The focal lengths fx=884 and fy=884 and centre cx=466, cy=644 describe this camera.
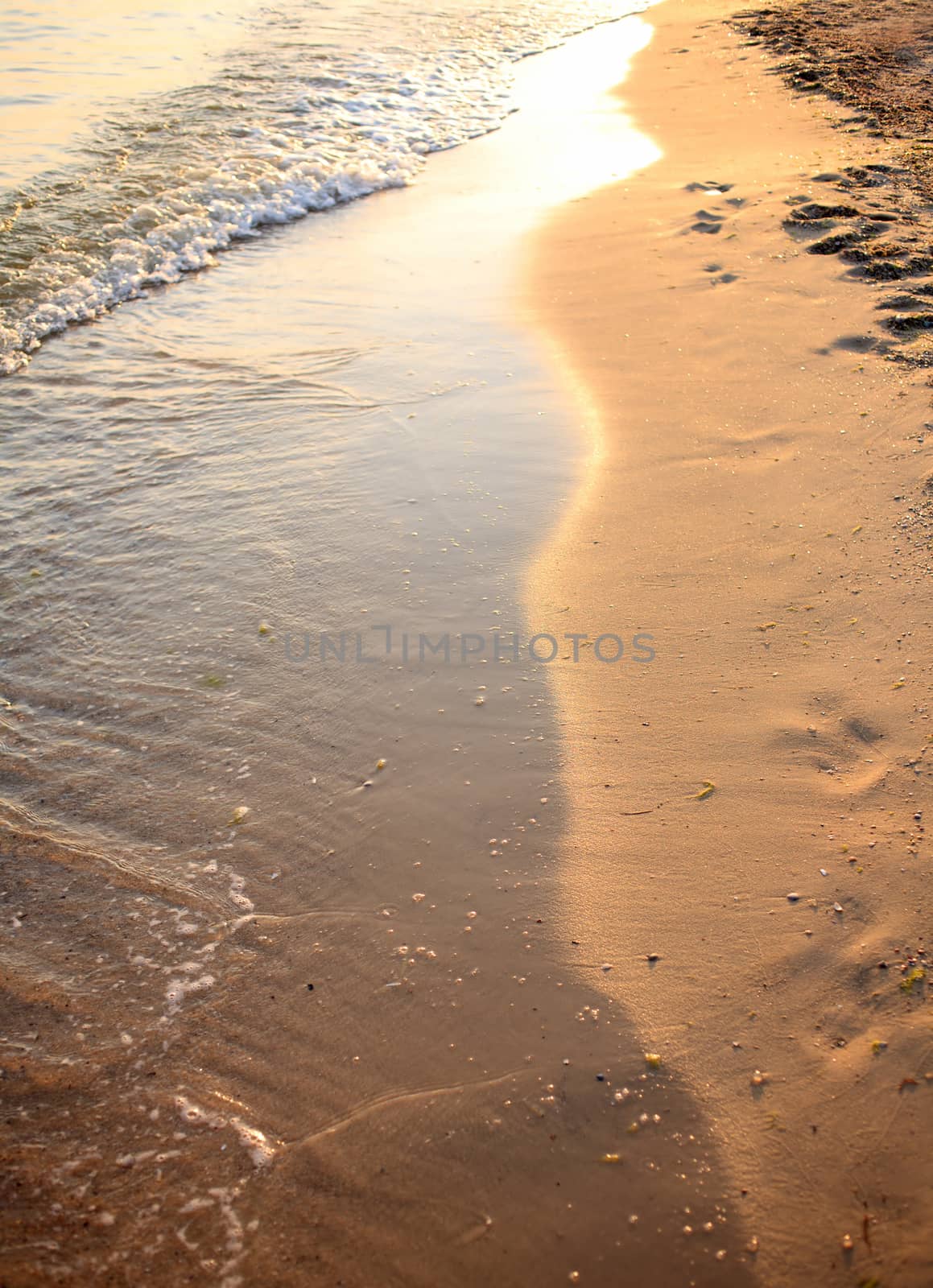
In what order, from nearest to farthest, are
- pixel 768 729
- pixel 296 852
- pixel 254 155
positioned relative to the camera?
pixel 296 852
pixel 768 729
pixel 254 155

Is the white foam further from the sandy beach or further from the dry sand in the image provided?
the dry sand

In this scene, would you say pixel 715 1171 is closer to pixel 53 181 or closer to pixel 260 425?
pixel 260 425

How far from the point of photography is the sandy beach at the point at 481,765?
185 centimetres

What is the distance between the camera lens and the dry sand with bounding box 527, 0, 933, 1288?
1.91 metres

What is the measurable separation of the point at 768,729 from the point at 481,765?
904 mm

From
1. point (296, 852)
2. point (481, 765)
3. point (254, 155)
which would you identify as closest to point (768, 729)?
point (481, 765)

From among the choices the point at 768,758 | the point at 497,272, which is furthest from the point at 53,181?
the point at 768,758

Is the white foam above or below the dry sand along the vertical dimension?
above

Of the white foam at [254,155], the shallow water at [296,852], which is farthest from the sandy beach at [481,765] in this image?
the white foam at [254,155]

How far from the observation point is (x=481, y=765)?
276 centimetres

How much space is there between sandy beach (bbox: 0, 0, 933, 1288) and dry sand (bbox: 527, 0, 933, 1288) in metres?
0.01

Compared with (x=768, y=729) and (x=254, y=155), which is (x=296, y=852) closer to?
(x=768, y=729)

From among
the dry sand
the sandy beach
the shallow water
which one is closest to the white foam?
the sandy beach

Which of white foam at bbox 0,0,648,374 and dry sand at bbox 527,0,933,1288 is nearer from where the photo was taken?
dry sand at bbox 527,0,933,1288
